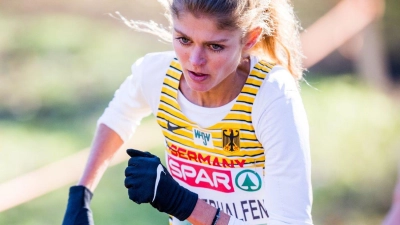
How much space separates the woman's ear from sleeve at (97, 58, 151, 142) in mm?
436

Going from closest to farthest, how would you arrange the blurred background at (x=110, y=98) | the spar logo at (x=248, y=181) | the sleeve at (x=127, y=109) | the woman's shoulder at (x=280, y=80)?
the woman's shoulder at (x=280, y=80), the spar logo at (x=248, y=181), the sleeve at (x=127, y=109), the blurred background at (x=110, y=98)

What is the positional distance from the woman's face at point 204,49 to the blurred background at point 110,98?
220 centimetres

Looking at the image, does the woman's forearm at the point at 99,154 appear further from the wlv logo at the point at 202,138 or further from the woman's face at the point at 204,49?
the woman's face at the point at 204,49

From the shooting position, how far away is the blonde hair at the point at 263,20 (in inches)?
73.5

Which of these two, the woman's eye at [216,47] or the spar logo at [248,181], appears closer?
the woman's eye at [216,47]

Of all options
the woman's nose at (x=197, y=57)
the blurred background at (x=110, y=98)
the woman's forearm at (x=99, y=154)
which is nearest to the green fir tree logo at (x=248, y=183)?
the woman's nose at (x=197, y=57)

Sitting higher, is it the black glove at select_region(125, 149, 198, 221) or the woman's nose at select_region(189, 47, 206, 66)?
the woman's nose at select_region(189, 47, 206, 66)

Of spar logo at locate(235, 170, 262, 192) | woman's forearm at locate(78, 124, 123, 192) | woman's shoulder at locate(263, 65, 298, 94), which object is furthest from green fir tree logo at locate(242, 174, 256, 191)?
woman's forearm at locate(78, 124, 123, 192)

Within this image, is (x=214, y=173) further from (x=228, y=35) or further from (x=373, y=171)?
(x=373, y=171)

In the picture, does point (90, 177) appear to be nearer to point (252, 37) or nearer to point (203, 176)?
point (203, 176)

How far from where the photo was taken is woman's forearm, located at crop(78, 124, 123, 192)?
242 centimetres

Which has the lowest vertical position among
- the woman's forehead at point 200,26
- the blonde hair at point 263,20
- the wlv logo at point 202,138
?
the wlv logo at point 202,138

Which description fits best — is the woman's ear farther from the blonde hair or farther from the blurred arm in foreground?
the blurred arm in foreground

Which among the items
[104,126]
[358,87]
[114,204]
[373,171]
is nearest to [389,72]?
[358,87]
